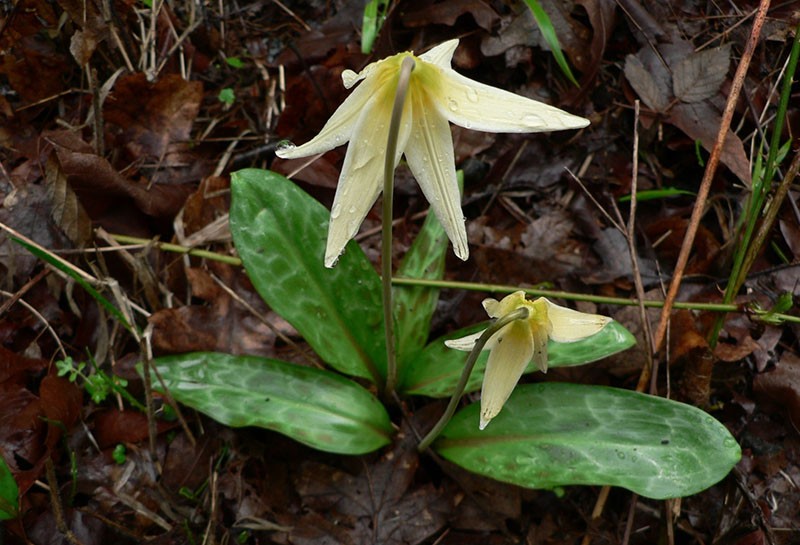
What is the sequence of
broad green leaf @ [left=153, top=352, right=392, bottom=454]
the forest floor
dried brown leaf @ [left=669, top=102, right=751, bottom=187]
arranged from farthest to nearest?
dried brown leaf @ [left=669, top=102, right=751, bottom=187], the forest floor, broad green leaf @ [left=153, top=352, right=392, bottom=454]

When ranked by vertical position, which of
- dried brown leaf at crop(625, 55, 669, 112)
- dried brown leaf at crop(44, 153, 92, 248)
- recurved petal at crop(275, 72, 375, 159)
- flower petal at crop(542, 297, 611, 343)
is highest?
recurved petal at crop(275, 72, 375, 159)

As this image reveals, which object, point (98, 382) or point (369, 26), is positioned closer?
point (98, 382)

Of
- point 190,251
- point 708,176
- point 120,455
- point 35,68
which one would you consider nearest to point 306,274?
point 190,251

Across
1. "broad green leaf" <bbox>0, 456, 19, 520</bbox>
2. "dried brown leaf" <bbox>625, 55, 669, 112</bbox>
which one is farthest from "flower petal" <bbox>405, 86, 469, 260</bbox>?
"dried brown leaf" <bbox>625, 55, 669, 112</bbox>

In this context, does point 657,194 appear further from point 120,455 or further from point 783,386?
point 120,455

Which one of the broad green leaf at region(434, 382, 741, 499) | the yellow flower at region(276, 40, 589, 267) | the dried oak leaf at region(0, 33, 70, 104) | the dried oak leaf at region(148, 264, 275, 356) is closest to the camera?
the yellow flower at region(276, 40, 589, 267)

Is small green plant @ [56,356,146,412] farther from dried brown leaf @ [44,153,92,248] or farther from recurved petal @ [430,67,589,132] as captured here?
recurved petal @ [430,67,589,132]

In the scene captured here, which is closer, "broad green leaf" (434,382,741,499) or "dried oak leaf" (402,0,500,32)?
"broad green leaf" (434,382,741,499)
